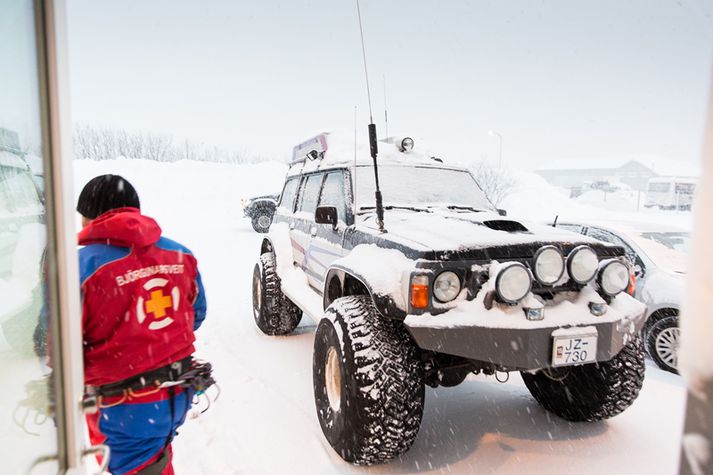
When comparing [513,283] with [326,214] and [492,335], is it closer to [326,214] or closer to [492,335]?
[492,335]

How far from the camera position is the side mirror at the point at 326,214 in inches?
152

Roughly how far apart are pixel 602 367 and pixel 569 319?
0.86 m

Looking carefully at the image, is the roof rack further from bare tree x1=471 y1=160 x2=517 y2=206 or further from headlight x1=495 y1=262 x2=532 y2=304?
bare tree x1=471 y1=160 x2=517 y2=206

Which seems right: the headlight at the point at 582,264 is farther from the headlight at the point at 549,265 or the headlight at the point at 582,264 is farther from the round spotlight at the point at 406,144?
Answer: the round spotlight at the point at 406,144

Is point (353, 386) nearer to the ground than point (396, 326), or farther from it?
nearer to the ground

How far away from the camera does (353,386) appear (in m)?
2.72

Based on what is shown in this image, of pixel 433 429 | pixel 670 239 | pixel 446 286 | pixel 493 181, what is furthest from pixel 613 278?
pixel 493 181

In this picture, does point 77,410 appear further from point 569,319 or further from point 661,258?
point 661,258

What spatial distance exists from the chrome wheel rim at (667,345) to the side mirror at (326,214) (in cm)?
352

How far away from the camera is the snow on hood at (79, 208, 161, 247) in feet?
5.77

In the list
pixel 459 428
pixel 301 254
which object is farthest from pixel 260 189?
pixel 459 428

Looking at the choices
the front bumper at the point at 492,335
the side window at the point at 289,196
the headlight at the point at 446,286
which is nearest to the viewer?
the front bumper at the point at 492,335

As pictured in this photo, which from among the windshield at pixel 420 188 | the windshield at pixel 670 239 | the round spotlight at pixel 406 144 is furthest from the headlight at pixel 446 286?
the windshield at pixel 670 239

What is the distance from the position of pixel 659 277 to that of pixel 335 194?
11.3 ft
